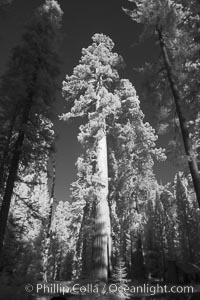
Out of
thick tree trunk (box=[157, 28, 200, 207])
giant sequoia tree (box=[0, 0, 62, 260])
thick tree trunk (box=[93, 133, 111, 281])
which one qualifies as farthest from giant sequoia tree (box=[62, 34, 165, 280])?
thick tree trunk (box=[157, 28, 200, 207])

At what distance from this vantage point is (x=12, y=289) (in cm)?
678

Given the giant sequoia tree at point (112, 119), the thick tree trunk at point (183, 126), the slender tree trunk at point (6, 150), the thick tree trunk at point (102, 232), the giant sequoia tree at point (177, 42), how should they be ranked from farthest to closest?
1. the giant sequoia tree at point (112, 119)
2. the slender tree trunk at point (6, 150)
3. the giant sequoia tree at point (177, 42)
4. the thick tree trunk at point (102, 232)
5. the thick tree trunk at point (183, 126)

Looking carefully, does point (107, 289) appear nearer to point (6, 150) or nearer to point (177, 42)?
point (6, 150)

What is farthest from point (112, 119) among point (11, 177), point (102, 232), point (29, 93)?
point (11, 177)

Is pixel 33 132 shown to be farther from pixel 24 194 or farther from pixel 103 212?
pixel 24 194

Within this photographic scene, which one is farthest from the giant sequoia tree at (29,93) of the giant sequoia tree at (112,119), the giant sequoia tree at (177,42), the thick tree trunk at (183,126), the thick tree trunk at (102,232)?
the thick tree trunk at (183,126)

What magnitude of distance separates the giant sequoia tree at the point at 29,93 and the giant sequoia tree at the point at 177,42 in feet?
17.5

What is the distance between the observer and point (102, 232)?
37.3ft

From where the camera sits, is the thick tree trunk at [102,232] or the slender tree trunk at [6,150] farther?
the slender tree trunk at [6,150]

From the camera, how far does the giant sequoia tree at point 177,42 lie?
10.7m

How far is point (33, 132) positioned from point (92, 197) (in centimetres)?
436

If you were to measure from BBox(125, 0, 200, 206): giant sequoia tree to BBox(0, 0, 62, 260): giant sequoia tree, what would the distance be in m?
5.33

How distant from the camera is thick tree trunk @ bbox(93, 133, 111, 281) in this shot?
34.4 ft

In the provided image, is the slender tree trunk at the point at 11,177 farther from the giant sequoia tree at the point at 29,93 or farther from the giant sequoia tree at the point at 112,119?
the giant sequoia tree at the point at 112,119
